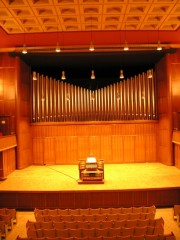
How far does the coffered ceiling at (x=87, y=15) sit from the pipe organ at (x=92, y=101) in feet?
9.11

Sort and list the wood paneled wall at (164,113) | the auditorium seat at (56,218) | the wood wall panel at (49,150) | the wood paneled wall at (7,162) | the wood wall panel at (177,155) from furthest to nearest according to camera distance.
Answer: the wood wall panel at (49,150) → the wood paneled wall at (164,113) → the wood wall panel at (177,155) → the wood paneled wall at (7,162) → the auditorium seat at (56,218)

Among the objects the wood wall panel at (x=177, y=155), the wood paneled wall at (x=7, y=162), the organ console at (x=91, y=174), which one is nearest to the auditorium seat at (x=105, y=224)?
the organ console at (x=91, y=174)

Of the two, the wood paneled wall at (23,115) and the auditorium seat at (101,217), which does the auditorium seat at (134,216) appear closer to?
the auditorium seat at (101,217)

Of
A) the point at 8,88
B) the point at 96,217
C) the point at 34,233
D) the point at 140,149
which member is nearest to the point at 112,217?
the point at 96,217

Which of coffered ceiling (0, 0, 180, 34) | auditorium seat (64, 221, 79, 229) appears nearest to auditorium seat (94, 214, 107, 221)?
auditorium seat (64, 221, 79, 229)

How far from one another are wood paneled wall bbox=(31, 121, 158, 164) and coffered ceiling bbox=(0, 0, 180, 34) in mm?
4105

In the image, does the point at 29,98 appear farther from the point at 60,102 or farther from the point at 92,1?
the point at 92,1

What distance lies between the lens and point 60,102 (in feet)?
40.6

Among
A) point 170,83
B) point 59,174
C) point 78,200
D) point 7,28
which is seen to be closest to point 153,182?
point 78,200

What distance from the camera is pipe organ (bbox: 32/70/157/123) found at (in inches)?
488

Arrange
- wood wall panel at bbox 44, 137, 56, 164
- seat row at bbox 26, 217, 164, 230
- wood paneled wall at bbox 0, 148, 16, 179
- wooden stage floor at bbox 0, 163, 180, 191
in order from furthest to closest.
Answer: wood wall panel at bbox 44, 137, 56, 164 → wood paneled wall at bbox 0, 148, 16, 179 → wooden stage floor at bbox 0, 163, 180, 191 → seat row at bbox 26, 217, 164, 230

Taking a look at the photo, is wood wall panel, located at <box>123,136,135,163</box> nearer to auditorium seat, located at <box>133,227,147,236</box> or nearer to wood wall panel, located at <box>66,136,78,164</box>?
wood wall panel, located at <box>66,136,78,164</box>

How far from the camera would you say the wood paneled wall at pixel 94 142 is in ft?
41.2

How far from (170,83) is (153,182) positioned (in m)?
4.21
